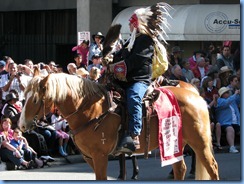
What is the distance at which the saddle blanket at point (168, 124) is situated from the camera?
10.8 meters

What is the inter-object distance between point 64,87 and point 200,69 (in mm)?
10363

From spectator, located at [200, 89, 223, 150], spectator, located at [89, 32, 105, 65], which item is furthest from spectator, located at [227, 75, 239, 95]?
spectator, located at [89, 32, 105, 65]

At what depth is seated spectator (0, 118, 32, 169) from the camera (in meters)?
14.7

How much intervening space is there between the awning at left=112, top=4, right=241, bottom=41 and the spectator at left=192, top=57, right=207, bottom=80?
4.30 metres

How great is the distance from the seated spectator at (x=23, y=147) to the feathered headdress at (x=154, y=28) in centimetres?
472

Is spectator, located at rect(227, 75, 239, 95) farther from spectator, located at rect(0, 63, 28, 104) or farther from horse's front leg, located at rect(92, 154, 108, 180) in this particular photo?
horse's front leg, located at rect(92, 154, 108, 180)

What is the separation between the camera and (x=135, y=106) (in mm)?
10352

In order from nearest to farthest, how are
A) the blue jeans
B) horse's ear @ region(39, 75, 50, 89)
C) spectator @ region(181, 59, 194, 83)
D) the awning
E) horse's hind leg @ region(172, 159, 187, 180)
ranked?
horse's ear @ region(39, 75, 50, 89)
the blue jeans
horse's hind leg @ region(172, 159, 187, 180)
spectator @ region(181, 59, 194, 83)
the awning

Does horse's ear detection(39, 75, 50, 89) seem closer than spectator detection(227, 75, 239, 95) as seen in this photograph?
Yes

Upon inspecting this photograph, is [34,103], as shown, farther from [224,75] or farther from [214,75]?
[224,75]

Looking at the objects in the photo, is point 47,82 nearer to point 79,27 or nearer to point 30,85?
point 30,85

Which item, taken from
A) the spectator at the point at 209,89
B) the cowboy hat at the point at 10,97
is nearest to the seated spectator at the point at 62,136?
the cowboy hat at the point at 10,97

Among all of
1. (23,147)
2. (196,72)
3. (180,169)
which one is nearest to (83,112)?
(180,169)

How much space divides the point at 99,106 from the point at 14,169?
195 inches
